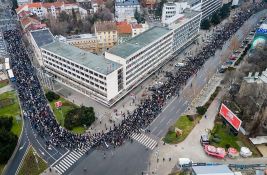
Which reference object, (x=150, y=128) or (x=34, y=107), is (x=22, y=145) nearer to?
(x=34, y=107)

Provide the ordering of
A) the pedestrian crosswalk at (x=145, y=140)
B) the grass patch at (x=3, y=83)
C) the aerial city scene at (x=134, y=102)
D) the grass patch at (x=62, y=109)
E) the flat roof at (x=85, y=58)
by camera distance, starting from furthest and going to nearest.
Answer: the grass patch at (x=3, y=83) → the flat roof at (x=85, y=58) → the grass patch at (x=62, y=109) → the pedestrian crosswalk at (x=145, y=140) → the aerial city scene at (x=134, y=102)

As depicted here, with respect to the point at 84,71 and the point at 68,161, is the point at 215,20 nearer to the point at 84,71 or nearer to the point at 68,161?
the point at 84,71

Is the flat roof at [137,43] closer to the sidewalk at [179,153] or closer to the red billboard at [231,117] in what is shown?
the sidewalk at [179,153]

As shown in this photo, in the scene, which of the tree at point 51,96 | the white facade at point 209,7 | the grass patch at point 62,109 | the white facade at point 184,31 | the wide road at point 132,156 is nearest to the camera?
the wide road at point 132,156

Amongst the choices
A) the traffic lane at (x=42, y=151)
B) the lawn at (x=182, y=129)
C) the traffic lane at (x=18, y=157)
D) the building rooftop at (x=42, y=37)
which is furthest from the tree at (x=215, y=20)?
the traffic lane at (x=18, y=157)

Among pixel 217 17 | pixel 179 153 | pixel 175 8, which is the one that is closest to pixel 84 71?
pixel 179 153

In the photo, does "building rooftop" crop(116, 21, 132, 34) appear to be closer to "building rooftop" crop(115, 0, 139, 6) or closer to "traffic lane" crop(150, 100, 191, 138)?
"building rooftop" crop(115, 0, 139, 6)

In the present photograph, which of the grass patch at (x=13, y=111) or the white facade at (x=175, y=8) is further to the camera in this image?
the white facade at (x=175, y=8)

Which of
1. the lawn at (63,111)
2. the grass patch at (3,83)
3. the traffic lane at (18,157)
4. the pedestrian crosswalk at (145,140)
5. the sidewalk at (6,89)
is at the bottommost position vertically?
the traffic lane at (18,157)
